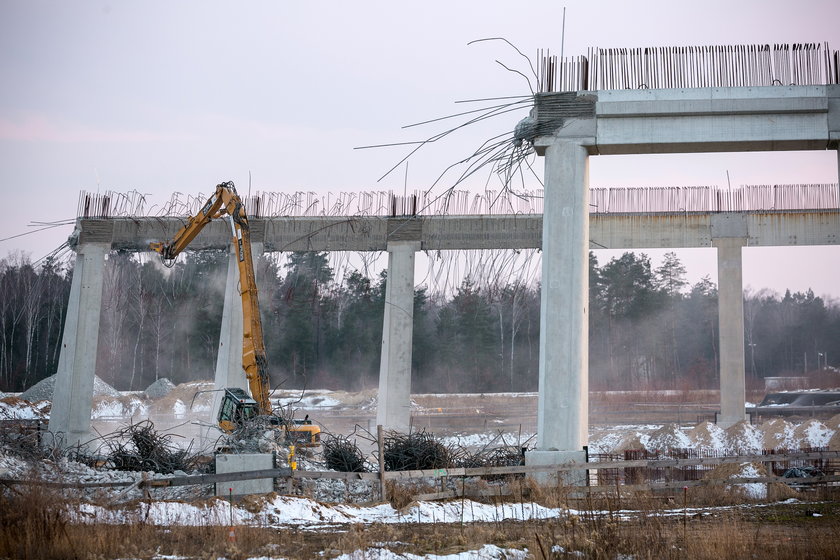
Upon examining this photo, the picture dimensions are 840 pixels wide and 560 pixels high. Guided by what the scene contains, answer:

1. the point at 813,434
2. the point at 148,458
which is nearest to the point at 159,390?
the point at 148,458

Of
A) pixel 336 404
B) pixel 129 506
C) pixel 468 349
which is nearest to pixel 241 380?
pixel 129 506

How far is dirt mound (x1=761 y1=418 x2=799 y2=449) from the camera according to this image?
2555cm

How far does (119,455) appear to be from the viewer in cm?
1967

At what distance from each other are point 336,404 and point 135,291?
13.9m

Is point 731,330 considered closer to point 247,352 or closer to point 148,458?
point 247,352

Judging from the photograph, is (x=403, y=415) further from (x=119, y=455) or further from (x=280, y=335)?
(x=280, y=335)

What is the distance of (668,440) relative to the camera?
2744cm

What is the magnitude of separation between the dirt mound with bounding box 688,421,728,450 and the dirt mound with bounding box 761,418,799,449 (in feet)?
3.84

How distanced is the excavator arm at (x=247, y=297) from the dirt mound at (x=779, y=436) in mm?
14853

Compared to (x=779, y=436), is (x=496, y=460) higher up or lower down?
lower down

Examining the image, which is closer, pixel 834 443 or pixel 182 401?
pixel 834 443

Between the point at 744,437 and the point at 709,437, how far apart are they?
1.09m

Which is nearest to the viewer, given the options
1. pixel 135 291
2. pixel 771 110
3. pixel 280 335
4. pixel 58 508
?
pixel 58 508

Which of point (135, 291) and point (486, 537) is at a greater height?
point (135, 291)
